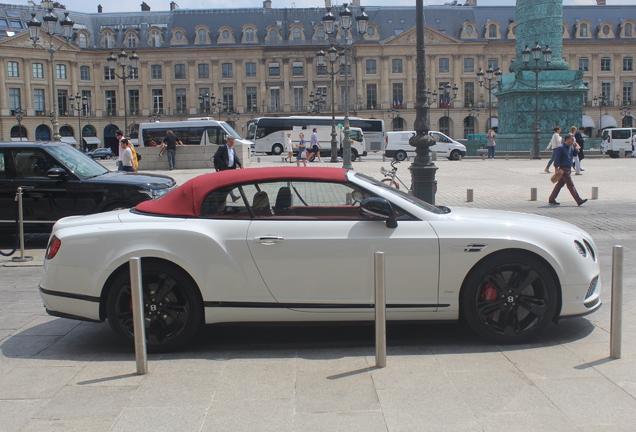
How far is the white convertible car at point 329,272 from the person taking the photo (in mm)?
5043

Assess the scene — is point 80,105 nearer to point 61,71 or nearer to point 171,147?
point 61,71

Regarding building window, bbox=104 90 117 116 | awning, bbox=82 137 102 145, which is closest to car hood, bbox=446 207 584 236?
awning, bbox=82 137 102 145

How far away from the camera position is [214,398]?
4.19 m

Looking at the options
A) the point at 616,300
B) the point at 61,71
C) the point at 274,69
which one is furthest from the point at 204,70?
the point at 616,300

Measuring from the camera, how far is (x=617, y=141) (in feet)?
147

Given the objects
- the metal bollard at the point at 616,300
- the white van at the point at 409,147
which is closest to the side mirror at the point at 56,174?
the metal bollard at the point at 616,300

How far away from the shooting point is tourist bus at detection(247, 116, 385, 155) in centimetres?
Answer: 5803

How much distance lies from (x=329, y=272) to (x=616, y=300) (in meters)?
1.99

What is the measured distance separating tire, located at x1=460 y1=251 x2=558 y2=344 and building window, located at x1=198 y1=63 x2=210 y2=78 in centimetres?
9004

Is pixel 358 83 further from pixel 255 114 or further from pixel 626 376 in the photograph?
pixel 626 376

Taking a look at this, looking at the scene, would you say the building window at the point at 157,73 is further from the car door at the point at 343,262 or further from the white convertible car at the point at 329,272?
the car door at the point at 343,262

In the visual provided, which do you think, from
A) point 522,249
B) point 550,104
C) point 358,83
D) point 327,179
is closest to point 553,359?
point 522,249

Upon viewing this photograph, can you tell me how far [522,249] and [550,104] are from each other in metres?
37.9

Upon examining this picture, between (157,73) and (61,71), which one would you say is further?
(157,73)
